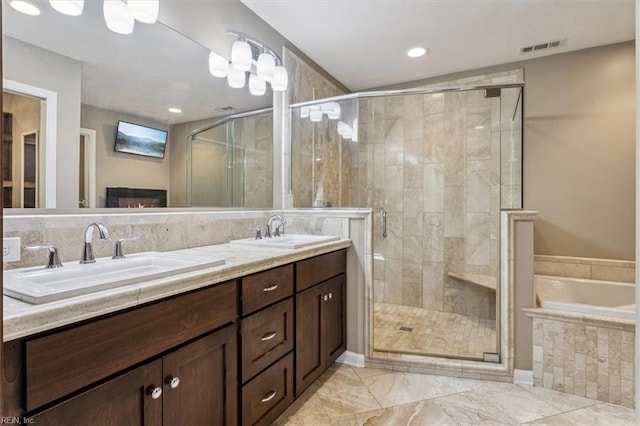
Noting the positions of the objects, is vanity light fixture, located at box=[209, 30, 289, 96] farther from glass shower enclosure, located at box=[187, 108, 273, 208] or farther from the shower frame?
the shower frame

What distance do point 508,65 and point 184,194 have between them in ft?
10.5

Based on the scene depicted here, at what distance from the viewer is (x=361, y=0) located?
2.26 metres

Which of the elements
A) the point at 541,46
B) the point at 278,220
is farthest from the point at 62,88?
the point at 541,46

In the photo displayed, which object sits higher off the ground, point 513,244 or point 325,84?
point 325,84

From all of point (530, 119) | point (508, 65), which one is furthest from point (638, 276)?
point (508, 65)

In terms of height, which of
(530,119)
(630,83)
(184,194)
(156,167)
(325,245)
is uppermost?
(630,83)

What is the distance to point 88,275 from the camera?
4.11 ft

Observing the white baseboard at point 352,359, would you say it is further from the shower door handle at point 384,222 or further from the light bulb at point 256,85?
the light bulb at point 256,85

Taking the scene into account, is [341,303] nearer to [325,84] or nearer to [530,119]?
[325,84]

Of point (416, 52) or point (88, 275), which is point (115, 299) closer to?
point (88, 275)

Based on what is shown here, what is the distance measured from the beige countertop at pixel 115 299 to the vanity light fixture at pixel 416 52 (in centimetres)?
238

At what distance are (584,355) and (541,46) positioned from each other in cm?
249

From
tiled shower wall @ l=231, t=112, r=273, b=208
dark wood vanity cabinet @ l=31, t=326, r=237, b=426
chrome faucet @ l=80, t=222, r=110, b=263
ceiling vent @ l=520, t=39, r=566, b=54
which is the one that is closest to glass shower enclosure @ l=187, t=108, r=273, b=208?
tiled shower wall @ l=231, t=112, r=273, b=208

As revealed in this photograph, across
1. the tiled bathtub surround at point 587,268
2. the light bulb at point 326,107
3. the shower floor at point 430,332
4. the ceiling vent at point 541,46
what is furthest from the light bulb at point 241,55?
the tiled bathtub surround at point 587,268
